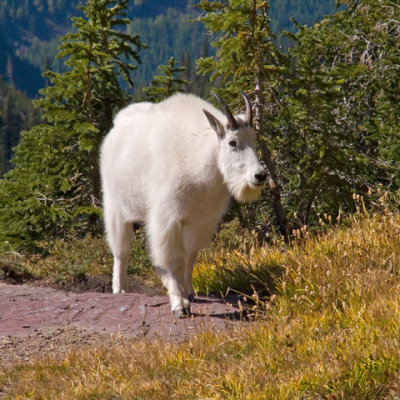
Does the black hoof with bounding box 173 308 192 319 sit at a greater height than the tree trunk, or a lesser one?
lesser

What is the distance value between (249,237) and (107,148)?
2.60 metres

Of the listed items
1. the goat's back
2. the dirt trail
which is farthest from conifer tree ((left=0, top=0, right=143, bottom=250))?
the dirt trail

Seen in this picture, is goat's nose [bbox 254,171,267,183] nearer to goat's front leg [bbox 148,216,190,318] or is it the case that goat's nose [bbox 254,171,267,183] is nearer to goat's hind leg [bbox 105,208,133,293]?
goat's front leg [bbox 148,216,190,318]

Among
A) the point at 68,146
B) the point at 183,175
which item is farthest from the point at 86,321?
the point at 68,146

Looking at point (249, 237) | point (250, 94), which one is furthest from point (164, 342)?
point (250, 94)

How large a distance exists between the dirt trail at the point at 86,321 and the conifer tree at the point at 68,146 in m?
3.38

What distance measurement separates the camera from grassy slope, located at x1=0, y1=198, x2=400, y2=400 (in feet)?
11.4

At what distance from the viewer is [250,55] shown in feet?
27.5

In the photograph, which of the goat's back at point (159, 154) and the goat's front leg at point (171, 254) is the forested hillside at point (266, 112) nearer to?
the goat's back at point (159, 154)

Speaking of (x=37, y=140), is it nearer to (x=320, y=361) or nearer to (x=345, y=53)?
(x=345, y=53)

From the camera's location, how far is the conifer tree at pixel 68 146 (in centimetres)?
993

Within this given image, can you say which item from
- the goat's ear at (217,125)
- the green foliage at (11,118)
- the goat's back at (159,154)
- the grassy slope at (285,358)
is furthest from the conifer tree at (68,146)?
the green foliage at (11,118)

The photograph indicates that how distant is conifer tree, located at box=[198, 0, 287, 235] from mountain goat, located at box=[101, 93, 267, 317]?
82.4 inches

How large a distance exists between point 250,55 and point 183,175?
3.26 m
